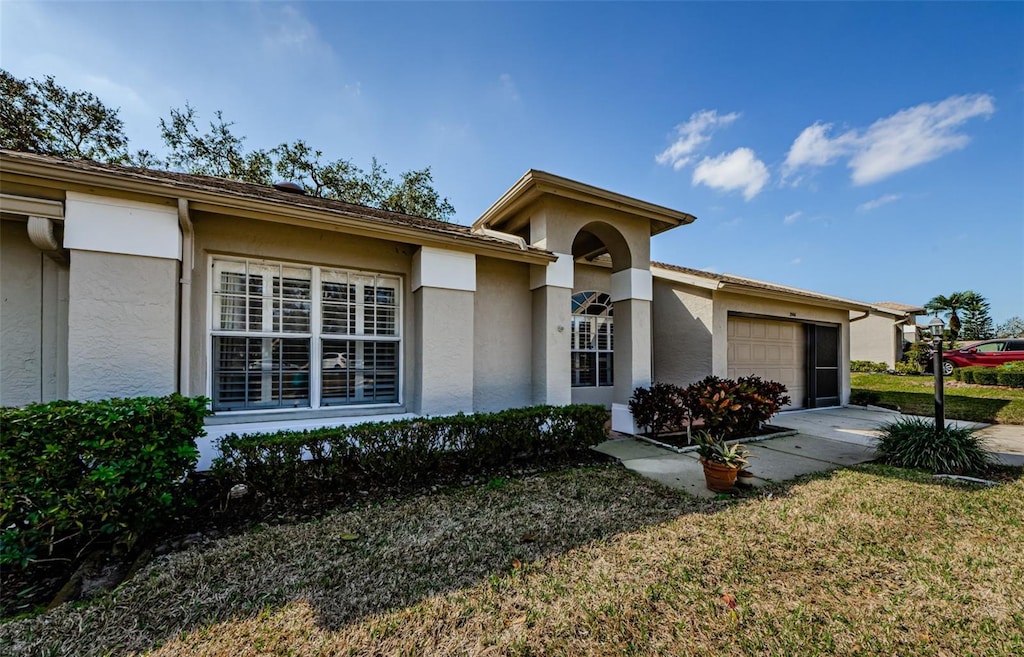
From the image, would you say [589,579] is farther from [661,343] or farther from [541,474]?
[661,343]

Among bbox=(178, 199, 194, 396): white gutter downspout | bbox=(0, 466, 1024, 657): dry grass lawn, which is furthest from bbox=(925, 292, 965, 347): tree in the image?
bbox=(178, 199, 194, 396): white gutter downspout

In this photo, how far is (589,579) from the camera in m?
2.89

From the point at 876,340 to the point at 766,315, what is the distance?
19253 mm

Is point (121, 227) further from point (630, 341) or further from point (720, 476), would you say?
point (630, 341)

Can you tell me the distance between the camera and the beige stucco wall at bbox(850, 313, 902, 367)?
21.3 metres

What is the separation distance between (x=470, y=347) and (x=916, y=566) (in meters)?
5.38

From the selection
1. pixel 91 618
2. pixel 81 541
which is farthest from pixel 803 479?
pixel 81 541

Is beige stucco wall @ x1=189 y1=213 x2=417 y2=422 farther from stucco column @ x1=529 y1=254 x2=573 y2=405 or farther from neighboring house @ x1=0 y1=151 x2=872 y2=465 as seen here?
stucco column @ x1=529 y1=254 x2=573 y2=405

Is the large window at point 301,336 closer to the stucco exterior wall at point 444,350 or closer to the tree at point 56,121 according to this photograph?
the stucco exterior wall at point 444,350

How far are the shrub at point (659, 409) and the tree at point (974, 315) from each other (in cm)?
4061

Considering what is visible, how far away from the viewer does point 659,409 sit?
710cm

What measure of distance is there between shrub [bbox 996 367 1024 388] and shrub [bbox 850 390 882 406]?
6647 millimetres

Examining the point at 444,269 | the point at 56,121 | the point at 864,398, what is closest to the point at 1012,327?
the point at 864,398

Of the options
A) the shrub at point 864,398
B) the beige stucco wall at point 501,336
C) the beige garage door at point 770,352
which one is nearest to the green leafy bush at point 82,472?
the beige stucco wall at point 501,336
